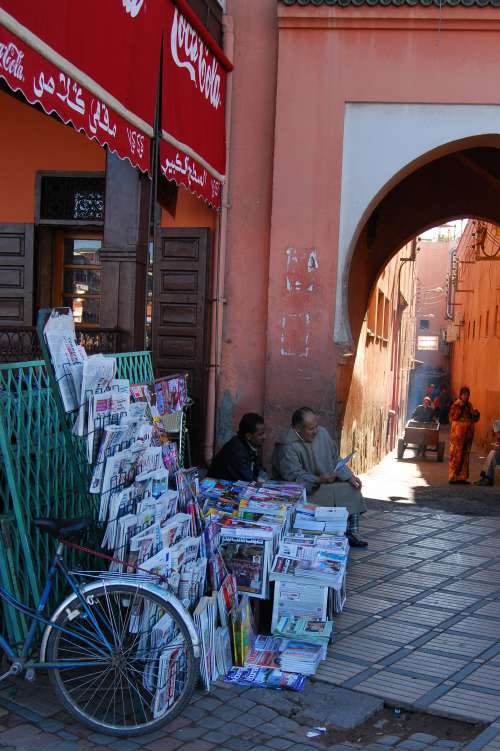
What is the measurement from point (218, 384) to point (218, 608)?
5.15 m

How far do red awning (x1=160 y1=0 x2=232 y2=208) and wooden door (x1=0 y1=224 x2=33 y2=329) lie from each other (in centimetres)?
207

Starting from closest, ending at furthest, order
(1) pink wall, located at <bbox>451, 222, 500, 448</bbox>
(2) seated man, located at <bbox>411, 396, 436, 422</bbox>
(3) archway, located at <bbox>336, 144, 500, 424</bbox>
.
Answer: (3) archway, located at <bbox>336, 144, 500, 424</bbox> → (1) pink wall, located at <bbox>451, 222, 500, 448</bbox> → (2) seated man, located at <bbox>411, 396, 436, 422</bbox>

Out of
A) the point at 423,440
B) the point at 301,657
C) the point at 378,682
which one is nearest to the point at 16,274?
the point at 301,657

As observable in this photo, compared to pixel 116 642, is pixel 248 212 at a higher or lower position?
higher

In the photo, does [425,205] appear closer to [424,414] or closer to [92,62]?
[92,62]

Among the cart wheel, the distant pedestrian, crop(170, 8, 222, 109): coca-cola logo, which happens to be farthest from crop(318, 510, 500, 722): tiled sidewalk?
the distant pedestrian

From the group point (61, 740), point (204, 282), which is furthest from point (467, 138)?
point (61, 740)

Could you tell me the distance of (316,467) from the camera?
7.83 m

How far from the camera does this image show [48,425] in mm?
4871

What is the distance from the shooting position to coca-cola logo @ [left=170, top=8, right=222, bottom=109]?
7028 mm

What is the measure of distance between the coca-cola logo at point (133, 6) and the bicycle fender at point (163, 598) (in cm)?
392

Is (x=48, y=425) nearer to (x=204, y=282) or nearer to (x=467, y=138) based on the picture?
(x=204, y=282)

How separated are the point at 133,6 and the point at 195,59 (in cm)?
169

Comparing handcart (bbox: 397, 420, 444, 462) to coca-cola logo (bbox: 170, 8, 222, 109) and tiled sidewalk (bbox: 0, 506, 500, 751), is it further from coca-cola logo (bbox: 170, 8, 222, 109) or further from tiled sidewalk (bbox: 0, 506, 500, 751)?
tiled sidewalk (bbox: 0, 506, 500, 751)
